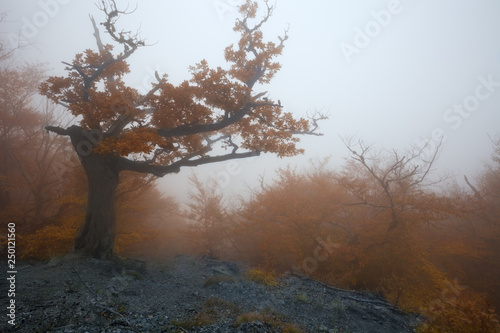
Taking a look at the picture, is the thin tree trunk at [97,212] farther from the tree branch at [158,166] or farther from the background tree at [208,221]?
the background tree at [208,221]

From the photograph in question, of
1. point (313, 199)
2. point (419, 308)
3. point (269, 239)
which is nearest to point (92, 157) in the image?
point (269, 239)

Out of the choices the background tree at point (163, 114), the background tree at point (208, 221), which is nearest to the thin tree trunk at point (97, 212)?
the background tree at point (163, 114)

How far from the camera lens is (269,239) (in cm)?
1475

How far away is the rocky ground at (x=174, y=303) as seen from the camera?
5.39 metres

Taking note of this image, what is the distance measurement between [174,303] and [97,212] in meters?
6.25

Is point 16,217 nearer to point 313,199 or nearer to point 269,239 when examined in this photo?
point 269,239

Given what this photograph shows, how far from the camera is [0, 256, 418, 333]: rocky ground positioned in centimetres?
539

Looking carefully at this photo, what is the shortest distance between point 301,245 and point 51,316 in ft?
41.2

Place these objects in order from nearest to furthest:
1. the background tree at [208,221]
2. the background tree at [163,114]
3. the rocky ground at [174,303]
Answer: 1. the rocky ground at [174,303]
2. the background tree at [163,114]
3. the background tree at [208,221]

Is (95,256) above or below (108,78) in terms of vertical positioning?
below

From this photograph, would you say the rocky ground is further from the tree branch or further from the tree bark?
the tree branch

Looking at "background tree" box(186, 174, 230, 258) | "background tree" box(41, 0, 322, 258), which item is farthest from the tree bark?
"background tree" box(186, 174, 230, 258)

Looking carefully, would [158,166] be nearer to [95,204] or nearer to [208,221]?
[95,204]

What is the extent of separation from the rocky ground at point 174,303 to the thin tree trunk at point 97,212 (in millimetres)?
804
